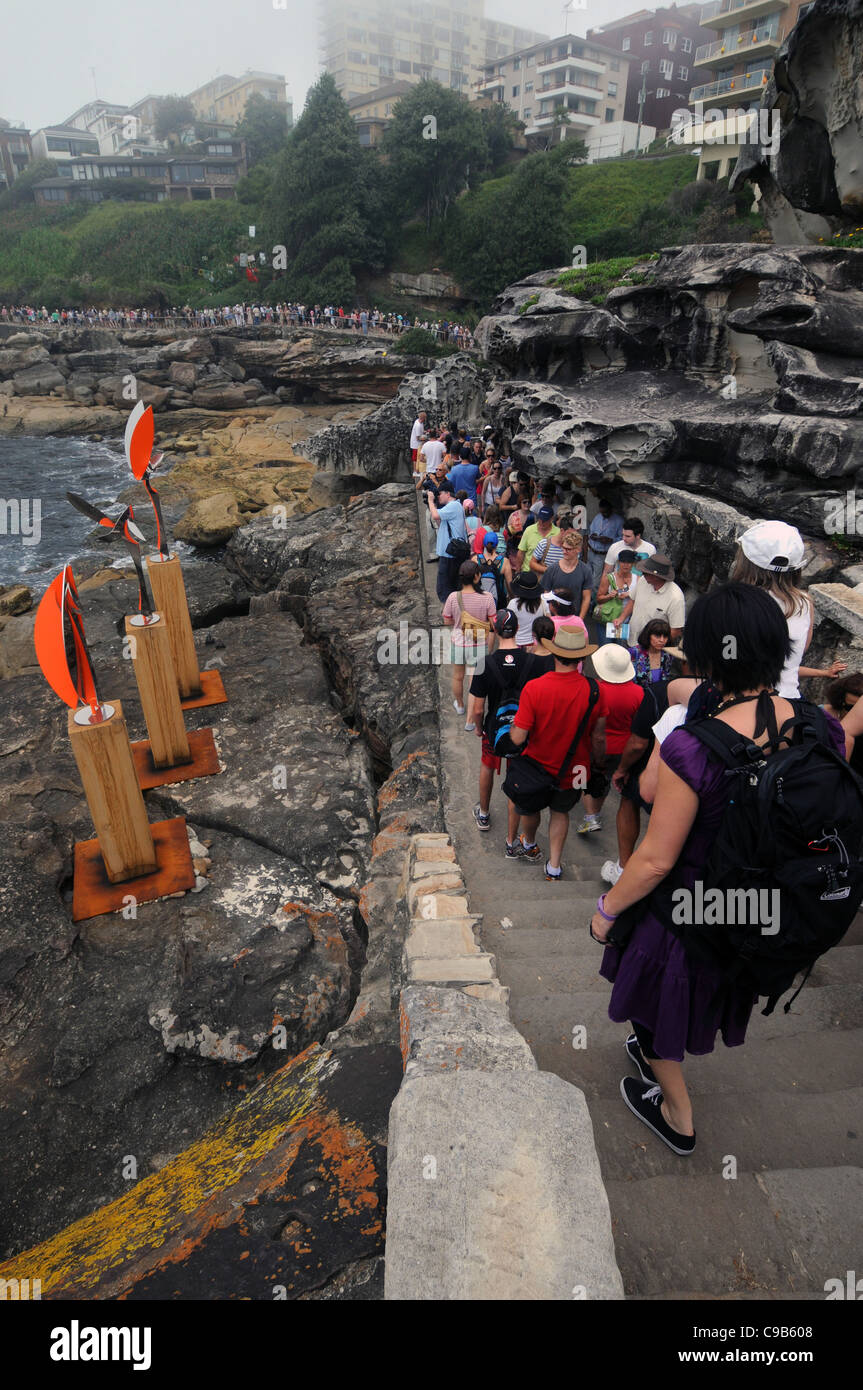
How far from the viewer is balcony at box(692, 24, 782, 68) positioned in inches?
1139

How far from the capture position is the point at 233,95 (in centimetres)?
7162

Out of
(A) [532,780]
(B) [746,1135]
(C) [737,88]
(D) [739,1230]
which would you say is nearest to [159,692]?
(A) [532,780]

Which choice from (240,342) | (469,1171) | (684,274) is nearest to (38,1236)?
(469,1171)

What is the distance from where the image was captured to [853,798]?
6.07 ft

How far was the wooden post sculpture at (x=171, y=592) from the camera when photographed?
23.2 feet

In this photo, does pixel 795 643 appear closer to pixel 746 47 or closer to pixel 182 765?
pixel 182 765

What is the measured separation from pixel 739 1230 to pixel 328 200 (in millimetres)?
44078

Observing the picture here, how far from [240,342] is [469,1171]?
36.7 m

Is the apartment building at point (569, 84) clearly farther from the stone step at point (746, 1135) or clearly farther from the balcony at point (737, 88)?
the stone step at point (746, 1135)

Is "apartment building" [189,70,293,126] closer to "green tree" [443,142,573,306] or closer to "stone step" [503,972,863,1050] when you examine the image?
"green tree" [443,142,573,306]

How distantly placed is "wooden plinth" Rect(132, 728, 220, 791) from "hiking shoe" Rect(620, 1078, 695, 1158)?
5210 millimetres

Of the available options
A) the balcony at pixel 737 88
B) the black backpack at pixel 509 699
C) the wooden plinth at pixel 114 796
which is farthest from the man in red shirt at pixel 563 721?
the balcony at pixel 737 88

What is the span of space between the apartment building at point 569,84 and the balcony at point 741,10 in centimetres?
1595
